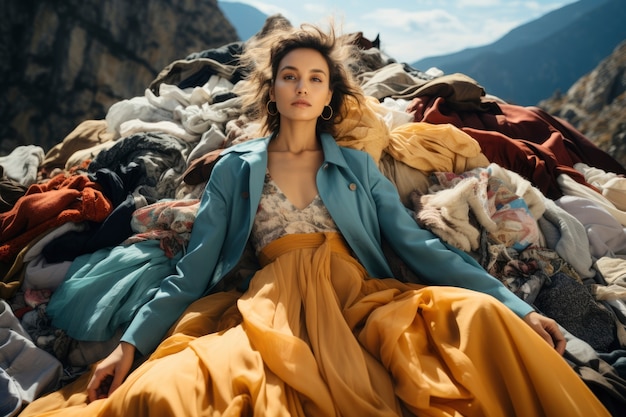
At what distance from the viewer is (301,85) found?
2059 mm

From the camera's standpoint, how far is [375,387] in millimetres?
1455

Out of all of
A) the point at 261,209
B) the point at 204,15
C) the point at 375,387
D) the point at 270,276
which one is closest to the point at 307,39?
the point at 261,209

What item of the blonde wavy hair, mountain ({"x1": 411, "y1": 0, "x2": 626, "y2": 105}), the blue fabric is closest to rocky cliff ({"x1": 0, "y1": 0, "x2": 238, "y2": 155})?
the blue fabric

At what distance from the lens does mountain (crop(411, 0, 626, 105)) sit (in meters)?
58.7

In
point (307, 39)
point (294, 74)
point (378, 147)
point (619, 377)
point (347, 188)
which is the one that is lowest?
point (619, 377)

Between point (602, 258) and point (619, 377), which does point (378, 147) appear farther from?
point (619, 377)

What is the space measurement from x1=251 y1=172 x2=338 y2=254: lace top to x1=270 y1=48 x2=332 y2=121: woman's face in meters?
0.42

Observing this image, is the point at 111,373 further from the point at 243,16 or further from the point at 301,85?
the point at 243,16

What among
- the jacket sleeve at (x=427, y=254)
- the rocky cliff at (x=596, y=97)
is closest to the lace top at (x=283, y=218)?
the jacket sleeve at (x=427, y=254)

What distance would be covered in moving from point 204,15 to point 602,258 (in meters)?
26.9

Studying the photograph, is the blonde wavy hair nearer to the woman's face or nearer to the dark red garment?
the woman's face

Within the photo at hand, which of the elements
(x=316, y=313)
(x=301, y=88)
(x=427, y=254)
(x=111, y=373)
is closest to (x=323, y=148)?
(x=301, y=88)

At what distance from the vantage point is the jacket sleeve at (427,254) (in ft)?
5.97

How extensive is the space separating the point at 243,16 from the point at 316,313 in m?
66.8
